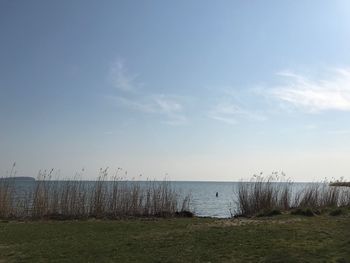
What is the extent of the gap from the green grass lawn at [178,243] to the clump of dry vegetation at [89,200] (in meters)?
4.03

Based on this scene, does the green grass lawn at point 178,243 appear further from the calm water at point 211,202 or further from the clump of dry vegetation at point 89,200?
the calm water at point 211,202

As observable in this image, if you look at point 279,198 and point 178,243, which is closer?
point 178,243

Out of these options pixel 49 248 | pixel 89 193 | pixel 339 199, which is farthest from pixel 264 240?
pixel 339 199

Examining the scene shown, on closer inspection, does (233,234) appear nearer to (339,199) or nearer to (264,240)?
(264,240)

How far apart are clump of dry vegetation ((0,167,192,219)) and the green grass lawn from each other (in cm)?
403

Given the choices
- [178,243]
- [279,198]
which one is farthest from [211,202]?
[178,243]

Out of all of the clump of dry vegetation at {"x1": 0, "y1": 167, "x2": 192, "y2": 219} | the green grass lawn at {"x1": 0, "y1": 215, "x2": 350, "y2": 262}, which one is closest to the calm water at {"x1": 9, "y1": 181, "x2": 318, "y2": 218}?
the clump of dry vegetation at {"x1": 0, "y1": 167, "x2": 192, "y2": 219}

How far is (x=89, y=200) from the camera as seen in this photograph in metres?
21.0

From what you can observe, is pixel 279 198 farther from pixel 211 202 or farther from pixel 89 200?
pixel 211 202

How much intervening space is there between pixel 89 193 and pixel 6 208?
138 inches

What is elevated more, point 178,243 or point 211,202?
point 211,202

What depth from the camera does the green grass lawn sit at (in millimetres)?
10297

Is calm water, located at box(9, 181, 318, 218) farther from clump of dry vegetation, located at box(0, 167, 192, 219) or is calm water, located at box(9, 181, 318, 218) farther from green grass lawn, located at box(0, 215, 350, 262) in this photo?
green grass lawn, located at box(0, 215, 350, 262)

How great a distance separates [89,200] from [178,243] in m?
9.63
